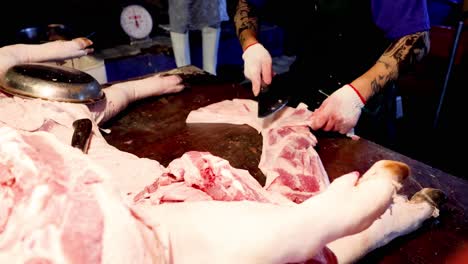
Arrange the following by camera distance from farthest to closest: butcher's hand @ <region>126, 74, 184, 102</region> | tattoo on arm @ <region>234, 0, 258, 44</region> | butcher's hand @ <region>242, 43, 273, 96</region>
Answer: tattoo on arm @ <region>234, 0, 258, 44</region>
butcher's hand @ <region>126, 74, 184, 102</region>
butcher's hand @ <region>242, 43, 273, 96</region>

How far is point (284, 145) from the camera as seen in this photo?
2.00 m

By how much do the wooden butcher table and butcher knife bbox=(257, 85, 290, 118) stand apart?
14 cm

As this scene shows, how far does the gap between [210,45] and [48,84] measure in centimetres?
345

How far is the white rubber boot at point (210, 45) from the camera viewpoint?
17.1ft

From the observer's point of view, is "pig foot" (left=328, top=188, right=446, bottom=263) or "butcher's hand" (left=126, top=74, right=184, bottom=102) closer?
"pig foot" (left=328, top=188, right=446, bottom=263)

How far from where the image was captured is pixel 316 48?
2742 mm

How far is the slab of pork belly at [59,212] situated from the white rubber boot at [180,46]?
13.6 feet

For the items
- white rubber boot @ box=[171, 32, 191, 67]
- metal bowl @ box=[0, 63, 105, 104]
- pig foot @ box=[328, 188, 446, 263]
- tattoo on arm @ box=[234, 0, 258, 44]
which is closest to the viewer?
pig foot @ box=[328, 188, 446, 263]

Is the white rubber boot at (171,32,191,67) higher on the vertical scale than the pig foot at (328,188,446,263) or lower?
lower

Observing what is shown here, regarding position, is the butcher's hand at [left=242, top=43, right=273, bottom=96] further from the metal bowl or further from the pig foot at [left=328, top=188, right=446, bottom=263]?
the pig foot at [left=328, top=188, right=446, bottom=263]

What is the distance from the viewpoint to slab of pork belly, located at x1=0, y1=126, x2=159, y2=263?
3.17ft

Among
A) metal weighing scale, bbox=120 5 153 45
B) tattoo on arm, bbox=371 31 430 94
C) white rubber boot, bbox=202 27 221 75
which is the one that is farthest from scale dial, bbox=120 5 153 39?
tattoo on arm, bbox=371 31 430 94

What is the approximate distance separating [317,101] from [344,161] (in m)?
0.78

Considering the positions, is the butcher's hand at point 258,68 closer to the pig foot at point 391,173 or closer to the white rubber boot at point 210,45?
the pig foot at point 391,173
